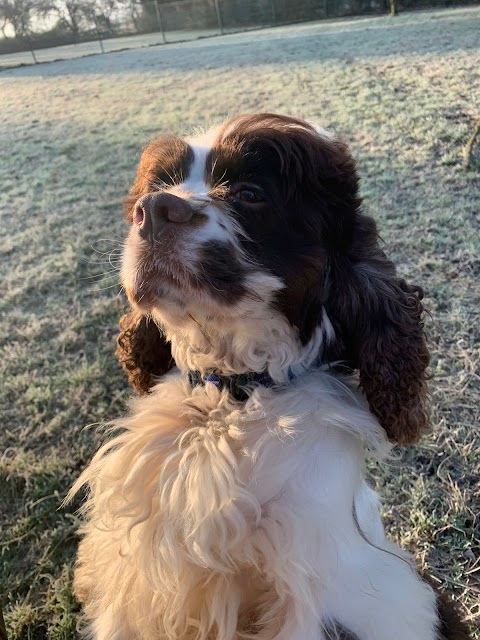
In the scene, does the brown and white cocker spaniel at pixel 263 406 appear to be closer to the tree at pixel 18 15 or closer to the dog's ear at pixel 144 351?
the dog's ear at pixel 144 351

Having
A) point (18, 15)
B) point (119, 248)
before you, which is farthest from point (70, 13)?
point (119, 248)

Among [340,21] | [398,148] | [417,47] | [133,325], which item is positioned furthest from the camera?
[340,21]

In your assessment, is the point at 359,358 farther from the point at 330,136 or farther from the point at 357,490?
the point at 330,136

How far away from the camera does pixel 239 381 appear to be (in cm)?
182

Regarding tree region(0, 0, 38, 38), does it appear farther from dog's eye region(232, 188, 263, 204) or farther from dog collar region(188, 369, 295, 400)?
dog collar region(188, 369, 295, 400)

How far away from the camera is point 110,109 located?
10547mm

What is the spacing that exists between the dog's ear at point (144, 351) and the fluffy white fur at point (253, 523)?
0.86 feet

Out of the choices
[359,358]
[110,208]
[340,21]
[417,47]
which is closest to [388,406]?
[359,358]

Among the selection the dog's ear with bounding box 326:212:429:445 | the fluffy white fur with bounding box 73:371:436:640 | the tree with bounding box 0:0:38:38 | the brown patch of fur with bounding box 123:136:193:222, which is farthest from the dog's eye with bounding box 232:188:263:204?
the tree with bounding box 0:0:38:38

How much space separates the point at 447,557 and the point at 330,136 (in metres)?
1.88

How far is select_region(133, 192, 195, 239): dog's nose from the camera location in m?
1.47

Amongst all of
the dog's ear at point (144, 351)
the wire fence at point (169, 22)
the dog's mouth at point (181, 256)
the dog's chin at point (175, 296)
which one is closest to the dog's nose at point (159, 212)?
the dog's mouth at point (181, 256)

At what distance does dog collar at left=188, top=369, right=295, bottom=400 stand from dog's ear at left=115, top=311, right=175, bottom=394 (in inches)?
14.3

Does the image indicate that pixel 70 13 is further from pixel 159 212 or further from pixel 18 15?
pixel 159 212
